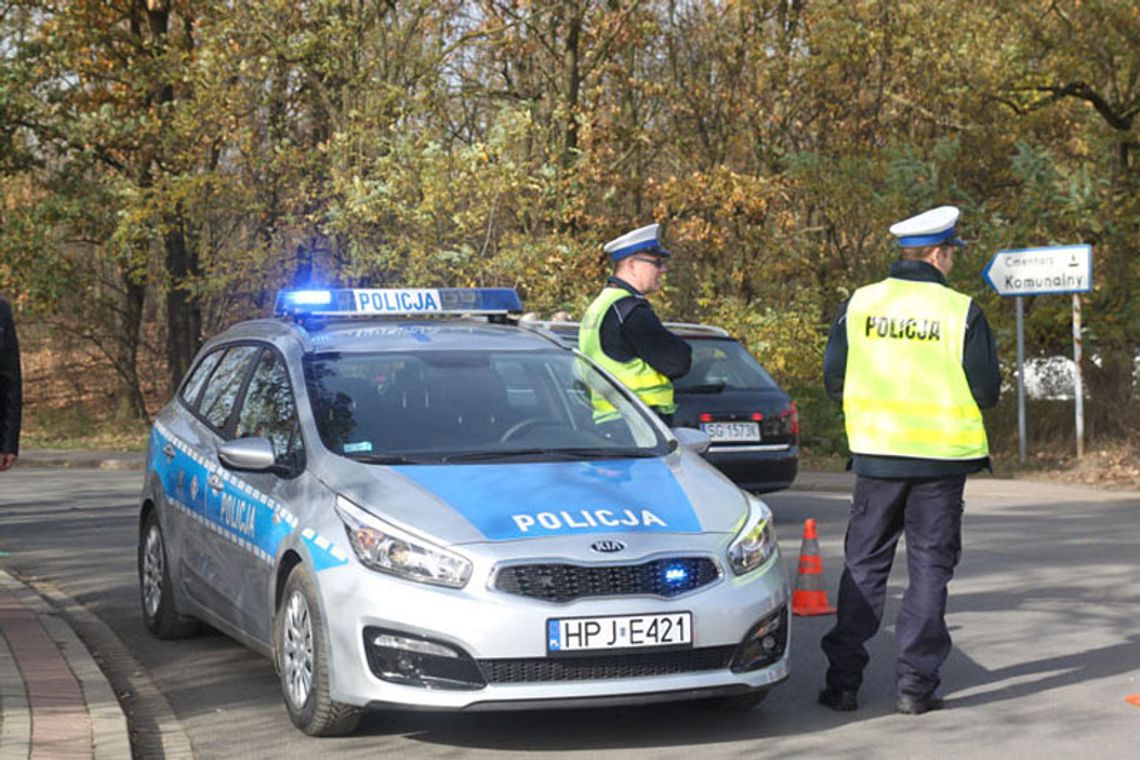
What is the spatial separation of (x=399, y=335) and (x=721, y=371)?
6.99m

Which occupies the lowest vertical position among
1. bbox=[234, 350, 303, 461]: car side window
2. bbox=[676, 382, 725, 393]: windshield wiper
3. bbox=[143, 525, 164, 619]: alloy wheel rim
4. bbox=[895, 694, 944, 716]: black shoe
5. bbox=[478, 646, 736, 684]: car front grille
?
bbox=[895, 694, 944, 716]: black shoe

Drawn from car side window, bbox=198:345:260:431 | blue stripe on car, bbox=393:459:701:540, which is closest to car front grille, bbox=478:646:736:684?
blue stripe on car, bbox=393:459:701:540

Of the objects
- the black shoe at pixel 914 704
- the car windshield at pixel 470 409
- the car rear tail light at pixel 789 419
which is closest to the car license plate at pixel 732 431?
the car rear tail light at pixel 789 419

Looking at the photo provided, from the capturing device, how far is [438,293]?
890cm

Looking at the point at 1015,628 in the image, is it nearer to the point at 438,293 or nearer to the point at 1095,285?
the point at 438,293

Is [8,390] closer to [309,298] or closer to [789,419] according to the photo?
[309,298]

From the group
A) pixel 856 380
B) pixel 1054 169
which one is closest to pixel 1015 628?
pixel 856 380

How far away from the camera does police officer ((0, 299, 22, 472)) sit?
9195 mm

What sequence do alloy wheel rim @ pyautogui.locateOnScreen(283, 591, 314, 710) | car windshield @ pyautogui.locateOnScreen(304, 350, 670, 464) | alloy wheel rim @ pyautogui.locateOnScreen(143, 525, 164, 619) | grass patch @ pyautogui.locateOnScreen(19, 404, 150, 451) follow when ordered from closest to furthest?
alloy wheel rim @ pyautogui.locateOnScreen(283, 591, 314, 710) < car windshield @ pyautogui.locateOnScreen(304, 350, 670, 464) < alloy wheel rim @ pyautogui.locateOnScreen(143, 525, 164, 619) < grass patch @ pyautogui.locateOnScreen(19, 404, 150, 451)

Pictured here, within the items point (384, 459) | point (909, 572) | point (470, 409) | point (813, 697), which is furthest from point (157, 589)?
point (909, 572)

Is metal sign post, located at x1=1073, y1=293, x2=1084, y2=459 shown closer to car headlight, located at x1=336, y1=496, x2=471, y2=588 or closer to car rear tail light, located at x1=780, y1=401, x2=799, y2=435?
car rear tail light, located at x1=780, y1=401, x2=799, y2=435

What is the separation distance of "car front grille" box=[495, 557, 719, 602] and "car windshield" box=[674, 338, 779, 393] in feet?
27.1

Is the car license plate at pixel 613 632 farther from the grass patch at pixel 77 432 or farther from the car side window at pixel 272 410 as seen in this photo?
the grass patch at pixel 77 432

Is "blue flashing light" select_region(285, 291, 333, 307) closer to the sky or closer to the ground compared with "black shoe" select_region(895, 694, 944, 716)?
closer to the sky
